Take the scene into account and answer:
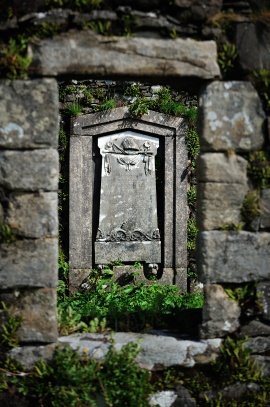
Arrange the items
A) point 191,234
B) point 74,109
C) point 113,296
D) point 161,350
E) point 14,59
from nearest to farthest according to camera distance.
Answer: point 14,59
point 161,350
point 113,296
point 74,109
point 191,234

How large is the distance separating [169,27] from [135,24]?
23 centimetres

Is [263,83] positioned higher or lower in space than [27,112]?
higher

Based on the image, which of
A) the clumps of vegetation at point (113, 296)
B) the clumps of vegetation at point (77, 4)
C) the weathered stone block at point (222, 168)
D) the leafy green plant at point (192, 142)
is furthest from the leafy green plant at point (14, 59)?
the leafy green plant at point (192, 142)

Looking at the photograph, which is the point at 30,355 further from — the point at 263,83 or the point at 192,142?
the point at 192,142

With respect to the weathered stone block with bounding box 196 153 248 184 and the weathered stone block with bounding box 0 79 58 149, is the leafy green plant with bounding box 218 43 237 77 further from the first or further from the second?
the weathered stone block with bounding box 0 79 58 149

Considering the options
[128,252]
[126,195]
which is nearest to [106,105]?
[126,195]

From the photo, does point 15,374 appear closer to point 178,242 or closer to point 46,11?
point 46,11

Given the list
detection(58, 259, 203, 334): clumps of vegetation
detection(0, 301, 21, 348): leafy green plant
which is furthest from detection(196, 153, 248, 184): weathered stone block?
detection(0, 301, 21, 348): leafy green plant

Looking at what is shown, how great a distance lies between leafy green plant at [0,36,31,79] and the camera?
3334 mm

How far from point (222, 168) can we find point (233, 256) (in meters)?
0.62

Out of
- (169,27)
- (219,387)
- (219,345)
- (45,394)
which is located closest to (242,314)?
(219,345)

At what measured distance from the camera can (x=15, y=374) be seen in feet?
11.2

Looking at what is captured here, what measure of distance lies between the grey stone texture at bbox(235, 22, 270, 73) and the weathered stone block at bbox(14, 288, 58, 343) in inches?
81.7

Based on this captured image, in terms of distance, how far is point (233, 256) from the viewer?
11.7 ft
